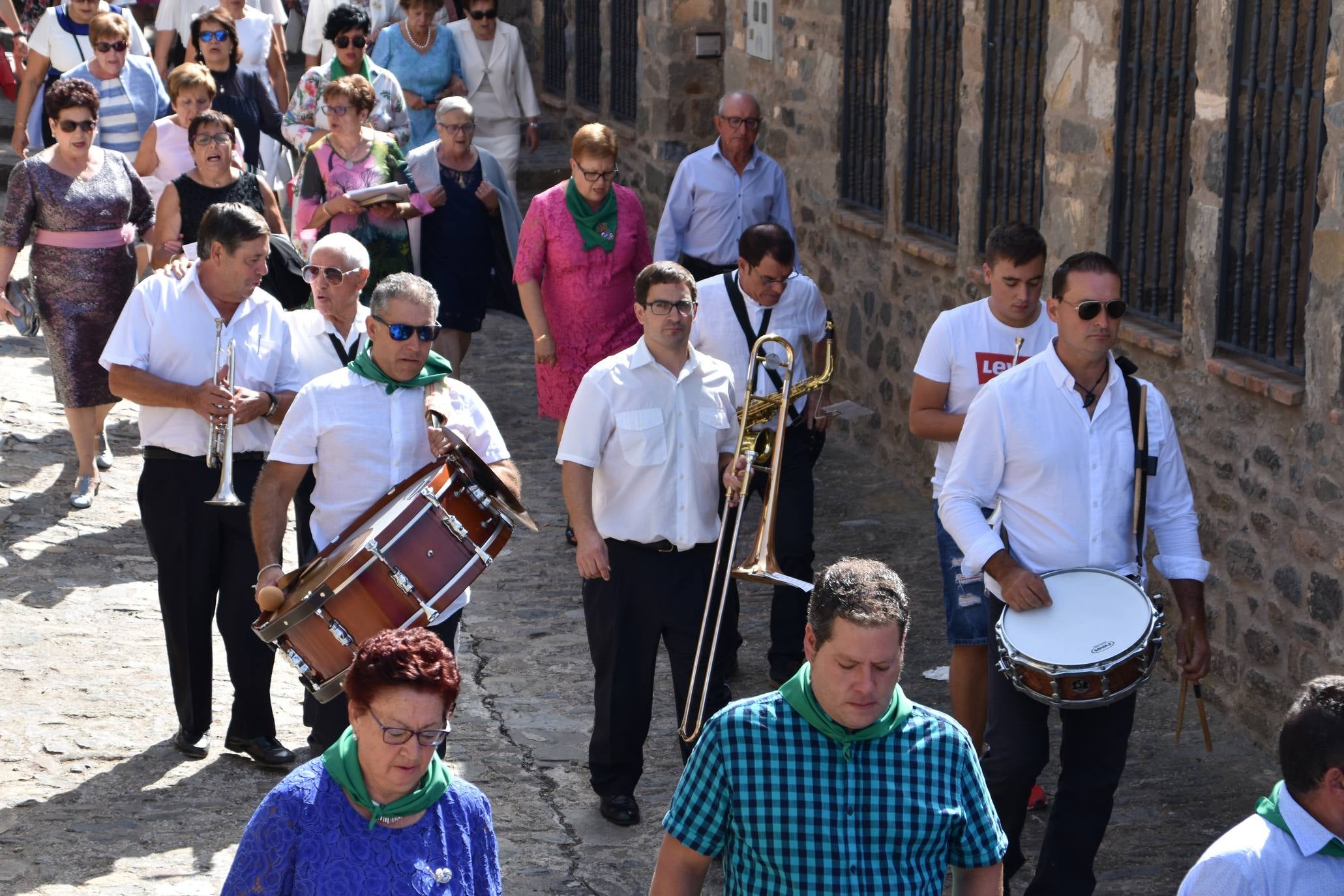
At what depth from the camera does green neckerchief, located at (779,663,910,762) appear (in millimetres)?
3779

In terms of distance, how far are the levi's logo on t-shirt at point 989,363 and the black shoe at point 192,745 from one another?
9.66 ft

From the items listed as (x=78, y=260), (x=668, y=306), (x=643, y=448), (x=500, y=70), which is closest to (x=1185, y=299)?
(x=668, y=306)

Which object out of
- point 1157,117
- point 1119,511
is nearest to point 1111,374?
point 1119,511

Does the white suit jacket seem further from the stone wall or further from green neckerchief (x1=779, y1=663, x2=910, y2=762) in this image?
green neckerchief (x1=779, y1=663, x2=910, y2=762)

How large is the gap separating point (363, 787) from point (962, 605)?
9.09 feet

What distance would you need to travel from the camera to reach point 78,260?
29.1 feet

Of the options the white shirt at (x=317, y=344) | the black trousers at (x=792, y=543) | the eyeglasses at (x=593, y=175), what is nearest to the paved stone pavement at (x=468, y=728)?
the black trousers at (x=792, y=543)

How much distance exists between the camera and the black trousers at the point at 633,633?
20.4ft

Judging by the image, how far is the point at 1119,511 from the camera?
5355 mm

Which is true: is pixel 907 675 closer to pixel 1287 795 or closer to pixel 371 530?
pixel 371 530

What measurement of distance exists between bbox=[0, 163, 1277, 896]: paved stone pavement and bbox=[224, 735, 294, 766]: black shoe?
58mm

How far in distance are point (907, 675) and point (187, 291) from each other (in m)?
3.11

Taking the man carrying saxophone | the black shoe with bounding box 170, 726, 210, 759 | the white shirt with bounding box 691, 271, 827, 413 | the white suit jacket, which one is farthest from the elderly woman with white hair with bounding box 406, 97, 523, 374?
the white suit jacket

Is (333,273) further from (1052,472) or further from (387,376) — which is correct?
(1052,472)
